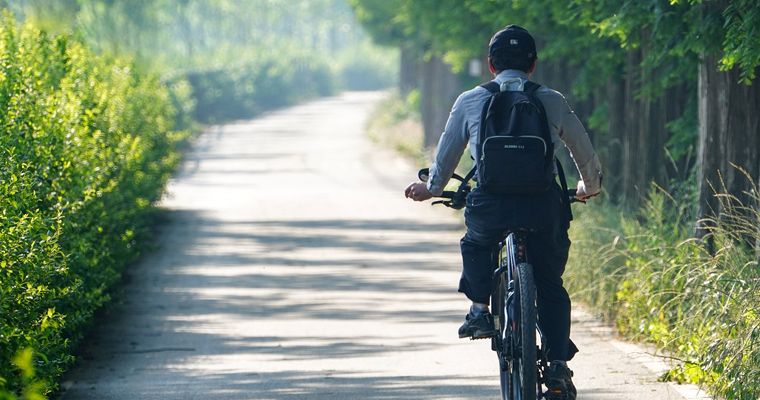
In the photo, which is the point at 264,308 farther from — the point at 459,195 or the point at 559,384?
the point at 559,384

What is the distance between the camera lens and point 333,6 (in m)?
125

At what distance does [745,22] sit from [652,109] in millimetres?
4860

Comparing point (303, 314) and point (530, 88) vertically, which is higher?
point (530, 88)

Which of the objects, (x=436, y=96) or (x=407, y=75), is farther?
(x=407, y=75)

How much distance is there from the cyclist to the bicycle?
A: 0.05 m

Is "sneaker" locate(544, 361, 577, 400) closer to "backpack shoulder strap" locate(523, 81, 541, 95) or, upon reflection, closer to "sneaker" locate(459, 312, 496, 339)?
"sneaker" locate(459, 312, 496, 339)

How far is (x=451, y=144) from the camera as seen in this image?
6.81 m

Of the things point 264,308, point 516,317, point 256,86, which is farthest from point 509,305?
point 256,86

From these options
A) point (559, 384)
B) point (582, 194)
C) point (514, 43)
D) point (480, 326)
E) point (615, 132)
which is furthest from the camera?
point (615, 132)

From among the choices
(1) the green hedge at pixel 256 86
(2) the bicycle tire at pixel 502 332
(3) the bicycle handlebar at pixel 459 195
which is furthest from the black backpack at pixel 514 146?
(1) the green hedge at pixel 256 86

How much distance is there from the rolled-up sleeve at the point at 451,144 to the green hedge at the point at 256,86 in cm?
4324

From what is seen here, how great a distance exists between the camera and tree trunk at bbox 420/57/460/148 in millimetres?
30205

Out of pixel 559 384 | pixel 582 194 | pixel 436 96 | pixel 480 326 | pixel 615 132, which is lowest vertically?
pixel 436 96

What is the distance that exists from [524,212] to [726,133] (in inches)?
166
